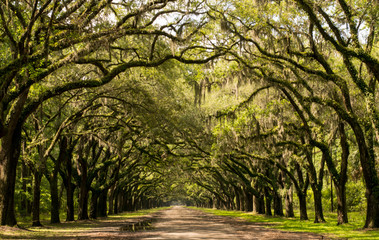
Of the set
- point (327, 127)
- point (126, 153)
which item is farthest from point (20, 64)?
point (126, 153)

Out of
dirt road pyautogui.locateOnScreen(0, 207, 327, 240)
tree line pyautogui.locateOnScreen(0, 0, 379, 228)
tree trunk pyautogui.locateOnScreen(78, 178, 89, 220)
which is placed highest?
tree line pyautogui.locateOnScreen(0, 0, 379, 228)

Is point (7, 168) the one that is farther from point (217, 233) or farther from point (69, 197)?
point (69, 197)

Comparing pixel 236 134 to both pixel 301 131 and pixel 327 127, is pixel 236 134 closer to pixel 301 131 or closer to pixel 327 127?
pixel 301 131

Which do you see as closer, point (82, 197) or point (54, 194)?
point (54, 194)

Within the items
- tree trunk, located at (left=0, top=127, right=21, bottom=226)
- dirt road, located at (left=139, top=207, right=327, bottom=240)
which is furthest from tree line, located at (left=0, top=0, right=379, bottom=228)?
dirt road, located at (left=139, top=207, right=327, bottom=240)

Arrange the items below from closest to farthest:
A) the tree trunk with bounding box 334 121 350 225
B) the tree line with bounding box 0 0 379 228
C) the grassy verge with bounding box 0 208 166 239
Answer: the tree line with bounding box 0 0 379 228 < the grassy verge with bounding box 0 208 166 239 < the tree trunk with bounding box 334 121 350 225

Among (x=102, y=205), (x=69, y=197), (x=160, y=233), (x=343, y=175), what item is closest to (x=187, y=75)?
(x=160, y=233)

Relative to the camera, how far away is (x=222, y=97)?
2506cm

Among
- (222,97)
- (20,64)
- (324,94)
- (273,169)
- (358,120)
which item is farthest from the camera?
(273,169)

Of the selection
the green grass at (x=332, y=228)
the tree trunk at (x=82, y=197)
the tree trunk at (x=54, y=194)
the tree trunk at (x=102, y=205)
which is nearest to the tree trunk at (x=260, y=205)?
the green grass at (x=332, y=228)

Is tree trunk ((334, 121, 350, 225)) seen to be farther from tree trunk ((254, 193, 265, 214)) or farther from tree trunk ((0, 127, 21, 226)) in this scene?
tree trunk ((254, 193, 265, 214))

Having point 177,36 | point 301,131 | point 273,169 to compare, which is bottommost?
point 273,169

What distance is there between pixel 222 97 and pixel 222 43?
9.94 meters

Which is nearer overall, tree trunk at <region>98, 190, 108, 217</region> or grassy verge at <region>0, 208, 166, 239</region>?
grassy verge at <region>0, 208, 166, 239</region>
